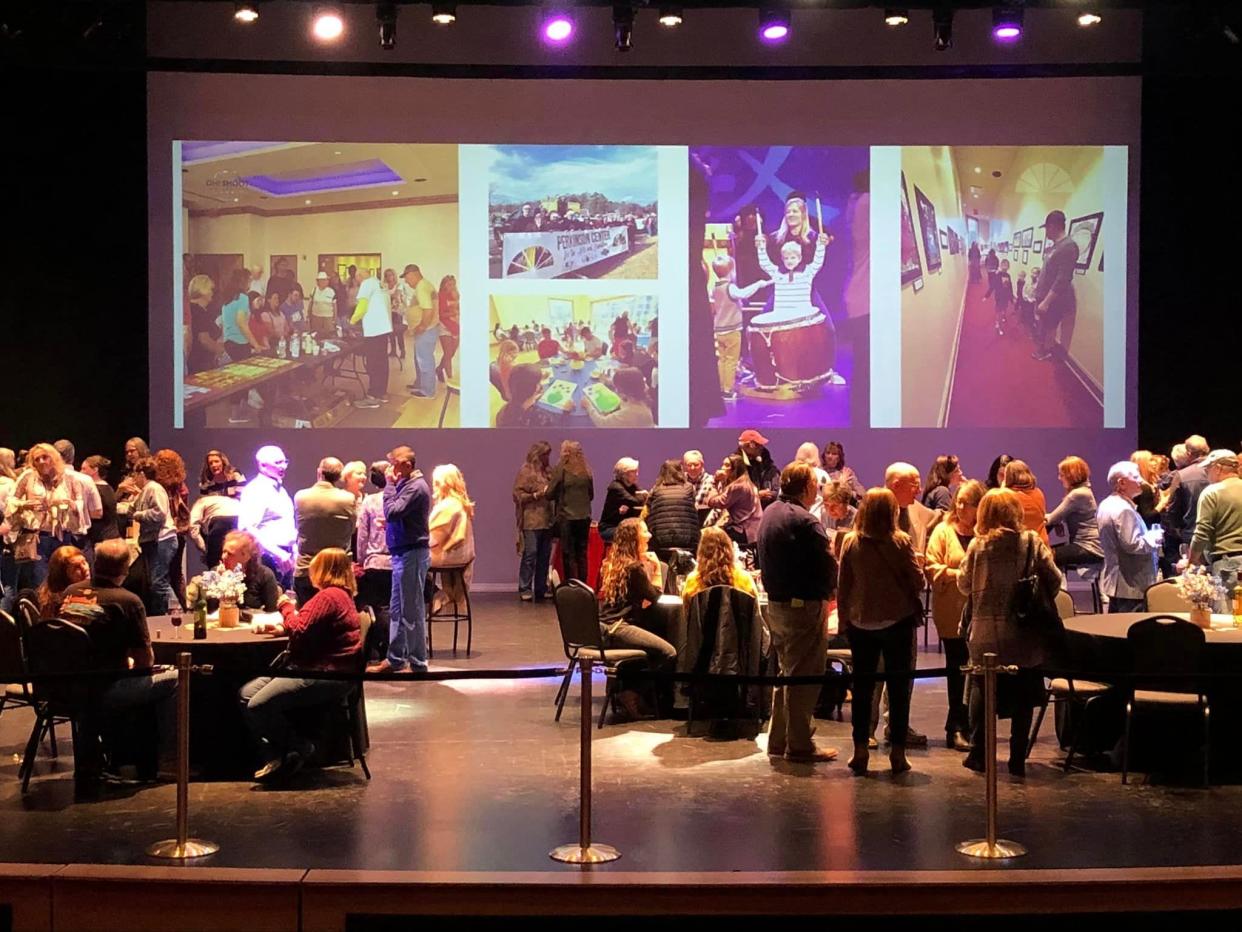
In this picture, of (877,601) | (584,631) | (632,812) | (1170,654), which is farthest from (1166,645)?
(584,631)

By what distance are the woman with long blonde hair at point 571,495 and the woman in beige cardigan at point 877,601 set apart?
20.4 ft

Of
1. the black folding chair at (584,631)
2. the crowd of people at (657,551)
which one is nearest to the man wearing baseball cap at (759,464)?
the crowd of people at (657,551)

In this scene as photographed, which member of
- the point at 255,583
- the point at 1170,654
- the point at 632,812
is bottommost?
the point at 632,812

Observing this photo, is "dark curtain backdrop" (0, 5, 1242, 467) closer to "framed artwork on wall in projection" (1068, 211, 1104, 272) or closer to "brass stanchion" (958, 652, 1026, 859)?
"framed artwork on wall in projection" (1068, 211, 1104, 272)

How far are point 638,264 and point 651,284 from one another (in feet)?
0.72

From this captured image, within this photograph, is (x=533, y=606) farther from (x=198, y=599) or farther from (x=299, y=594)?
(x=198, y=599)

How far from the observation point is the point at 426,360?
13.9 meters

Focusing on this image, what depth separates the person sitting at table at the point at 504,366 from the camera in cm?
1389

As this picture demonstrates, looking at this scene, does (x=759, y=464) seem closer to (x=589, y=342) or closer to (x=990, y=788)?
(x=589, y=342)

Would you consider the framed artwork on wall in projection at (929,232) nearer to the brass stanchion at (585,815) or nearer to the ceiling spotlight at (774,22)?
the ceiling spotlight at (774,22)

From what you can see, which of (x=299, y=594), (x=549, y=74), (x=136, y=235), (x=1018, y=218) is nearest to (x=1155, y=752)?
(x=299, y=594)

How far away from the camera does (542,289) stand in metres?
13.9

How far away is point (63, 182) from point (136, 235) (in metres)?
0.75

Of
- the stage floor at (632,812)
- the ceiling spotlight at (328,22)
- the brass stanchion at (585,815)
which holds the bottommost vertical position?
the stage floor at (632,812)
